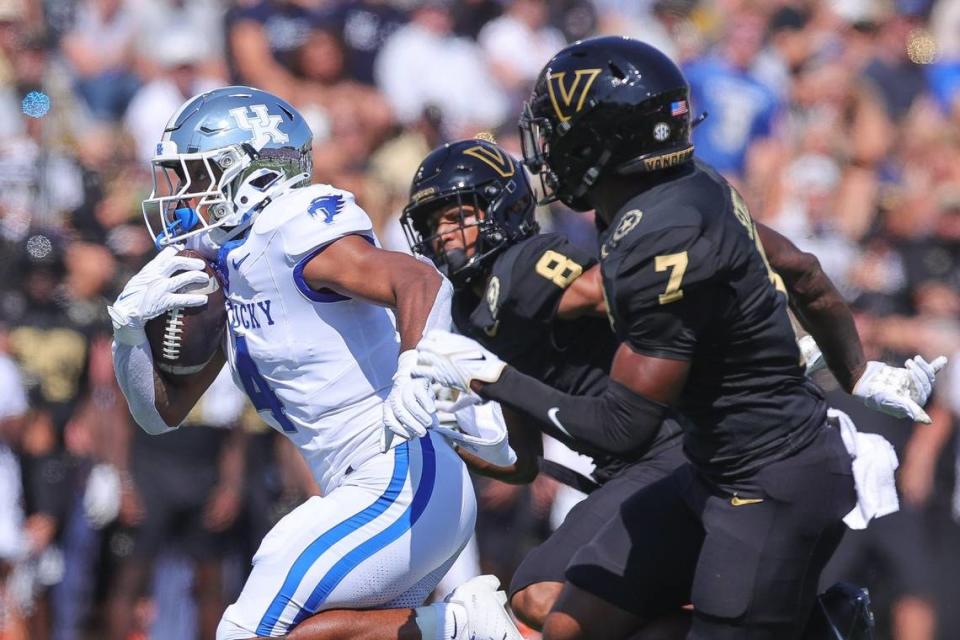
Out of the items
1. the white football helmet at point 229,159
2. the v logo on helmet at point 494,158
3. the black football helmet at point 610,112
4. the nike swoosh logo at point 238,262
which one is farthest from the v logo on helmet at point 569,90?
the v logo on helmet at point 494,158

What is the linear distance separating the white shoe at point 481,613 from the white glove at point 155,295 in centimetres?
113

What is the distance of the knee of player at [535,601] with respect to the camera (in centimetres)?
462

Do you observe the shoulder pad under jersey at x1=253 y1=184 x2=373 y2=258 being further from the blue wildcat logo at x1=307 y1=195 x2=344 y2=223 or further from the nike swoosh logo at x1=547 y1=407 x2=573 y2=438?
the nike swoosh logo at x1=547 y1=407 x2=573 y2=438

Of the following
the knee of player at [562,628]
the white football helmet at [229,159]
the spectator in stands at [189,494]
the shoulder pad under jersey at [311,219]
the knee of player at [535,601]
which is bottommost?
the spectator in stands at [189,494]

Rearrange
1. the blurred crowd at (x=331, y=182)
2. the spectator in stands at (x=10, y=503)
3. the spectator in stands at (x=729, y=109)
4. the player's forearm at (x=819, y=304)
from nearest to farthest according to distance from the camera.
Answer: the player's forearm at (x=819, y=304)
the blurred crowd at (x=331, y=182)
the spectator in stands at (x=10, y=503)
the spectator in stands at (x=729, y=109)

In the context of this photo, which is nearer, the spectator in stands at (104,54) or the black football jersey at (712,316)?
the black football jersey at (712,316)

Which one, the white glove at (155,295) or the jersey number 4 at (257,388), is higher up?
the white glove at (155,295)

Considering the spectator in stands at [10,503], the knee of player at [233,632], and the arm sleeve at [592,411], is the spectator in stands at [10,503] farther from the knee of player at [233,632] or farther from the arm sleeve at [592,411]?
the arm sleeve at [592,411]

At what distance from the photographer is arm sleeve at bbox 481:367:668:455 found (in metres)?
3.61

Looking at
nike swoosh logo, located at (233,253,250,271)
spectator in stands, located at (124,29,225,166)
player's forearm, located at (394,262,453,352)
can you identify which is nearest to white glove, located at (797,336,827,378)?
player's forearm, located at (394,262,453,352)

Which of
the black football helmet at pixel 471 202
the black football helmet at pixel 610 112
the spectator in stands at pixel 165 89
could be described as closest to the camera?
the black football helmet at pixel 610 112

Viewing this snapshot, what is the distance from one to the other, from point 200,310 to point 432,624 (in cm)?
113

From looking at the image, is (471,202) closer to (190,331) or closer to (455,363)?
(190,331)

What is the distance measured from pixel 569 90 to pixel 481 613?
154cm
